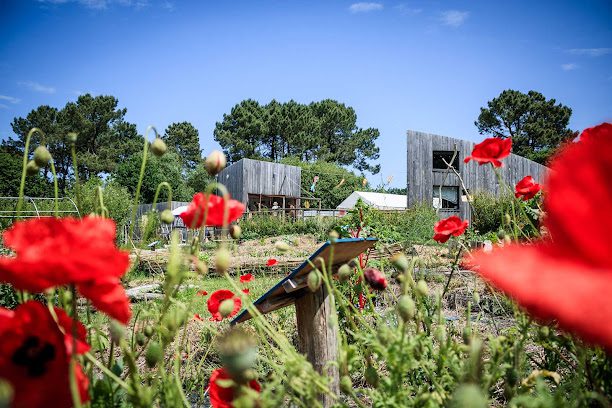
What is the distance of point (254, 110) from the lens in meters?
45.2

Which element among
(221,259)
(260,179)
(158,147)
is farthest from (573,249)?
(260,179)

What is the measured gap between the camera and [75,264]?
1.49 ft

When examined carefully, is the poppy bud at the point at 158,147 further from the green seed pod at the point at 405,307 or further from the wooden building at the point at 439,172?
the wooden building at the point at 439,172

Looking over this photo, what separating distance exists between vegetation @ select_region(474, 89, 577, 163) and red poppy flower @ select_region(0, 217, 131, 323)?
4106cm

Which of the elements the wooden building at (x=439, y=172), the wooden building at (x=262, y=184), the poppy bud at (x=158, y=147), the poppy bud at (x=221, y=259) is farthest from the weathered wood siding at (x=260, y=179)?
the poppy bud at (x=221, y=259)

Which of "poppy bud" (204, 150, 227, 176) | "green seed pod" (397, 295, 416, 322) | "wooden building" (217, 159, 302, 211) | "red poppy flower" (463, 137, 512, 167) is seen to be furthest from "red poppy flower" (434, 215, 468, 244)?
"wooden building" (217, 159, 302, 211)

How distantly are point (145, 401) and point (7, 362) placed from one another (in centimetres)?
19

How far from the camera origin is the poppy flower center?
51 cm

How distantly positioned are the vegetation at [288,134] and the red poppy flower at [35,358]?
43477 millimetres

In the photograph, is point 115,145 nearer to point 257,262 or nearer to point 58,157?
point 58,157

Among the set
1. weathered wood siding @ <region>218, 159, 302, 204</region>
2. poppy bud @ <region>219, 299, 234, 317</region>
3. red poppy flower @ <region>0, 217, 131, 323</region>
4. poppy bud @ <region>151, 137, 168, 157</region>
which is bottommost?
poppy bud @ <region>219, 299, 234, 317</region>

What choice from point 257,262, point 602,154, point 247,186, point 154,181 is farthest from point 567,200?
point 154,181

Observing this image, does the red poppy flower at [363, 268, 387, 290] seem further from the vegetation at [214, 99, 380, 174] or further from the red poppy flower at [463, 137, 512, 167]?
the vegetation at [214, 99, 380, 174]

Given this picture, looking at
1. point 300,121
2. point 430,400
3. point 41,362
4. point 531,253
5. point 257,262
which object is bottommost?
point 257,262
